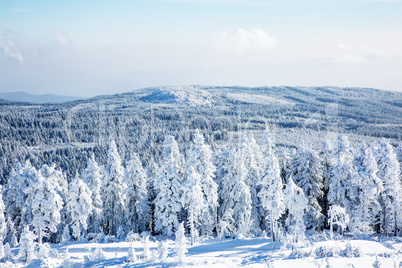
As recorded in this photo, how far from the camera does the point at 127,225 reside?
45.4m

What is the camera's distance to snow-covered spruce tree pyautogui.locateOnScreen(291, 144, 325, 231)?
39031 millimetres

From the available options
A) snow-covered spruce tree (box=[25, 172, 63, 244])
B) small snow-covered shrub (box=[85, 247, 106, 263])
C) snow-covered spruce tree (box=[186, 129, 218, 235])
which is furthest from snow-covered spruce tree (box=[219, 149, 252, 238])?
snow-covered spruce tree (box=[25, 172, 63, 244])

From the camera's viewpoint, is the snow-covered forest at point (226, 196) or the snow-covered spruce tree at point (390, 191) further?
the snow-covered spruce tree at point (390, 191)

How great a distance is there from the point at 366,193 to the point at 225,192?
57.8ft

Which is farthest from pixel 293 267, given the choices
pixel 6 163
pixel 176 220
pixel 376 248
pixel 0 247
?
pixel 6 163

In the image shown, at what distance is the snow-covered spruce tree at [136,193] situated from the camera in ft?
137

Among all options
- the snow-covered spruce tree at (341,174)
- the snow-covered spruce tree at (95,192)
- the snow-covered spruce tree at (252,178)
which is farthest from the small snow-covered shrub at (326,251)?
the snow-covered spruce tree at (95,192)

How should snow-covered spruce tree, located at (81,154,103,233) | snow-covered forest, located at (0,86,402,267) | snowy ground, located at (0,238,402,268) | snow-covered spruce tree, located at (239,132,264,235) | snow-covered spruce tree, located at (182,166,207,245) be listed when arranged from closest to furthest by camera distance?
snowy ground, located at (0,238,402,268) < snow-covered spruce tree, located at (182,166,207,245) < snow-covered forest, located at (0,86,402,267) < snow-covered spruce tree, located at (239,132,264,235) < snow-covered spruce tree, located at (81,154,103,233)

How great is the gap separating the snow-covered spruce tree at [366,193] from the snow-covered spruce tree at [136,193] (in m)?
27.4

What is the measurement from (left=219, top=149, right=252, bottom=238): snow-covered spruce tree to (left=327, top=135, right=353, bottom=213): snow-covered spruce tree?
1114cm

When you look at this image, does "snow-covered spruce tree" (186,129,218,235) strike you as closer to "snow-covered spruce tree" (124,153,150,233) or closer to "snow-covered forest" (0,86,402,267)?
"snow-covered forest" (0,86,402,267)

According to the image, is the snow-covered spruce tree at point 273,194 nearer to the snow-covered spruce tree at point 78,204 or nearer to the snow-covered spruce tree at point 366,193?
the snow-covered spruce tree at point 366,193

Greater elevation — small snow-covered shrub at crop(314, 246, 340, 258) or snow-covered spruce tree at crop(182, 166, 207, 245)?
snow-covered spruce tree at crop(182, 166, 207, 245)

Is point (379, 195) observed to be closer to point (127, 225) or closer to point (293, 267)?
point (293, 267)
